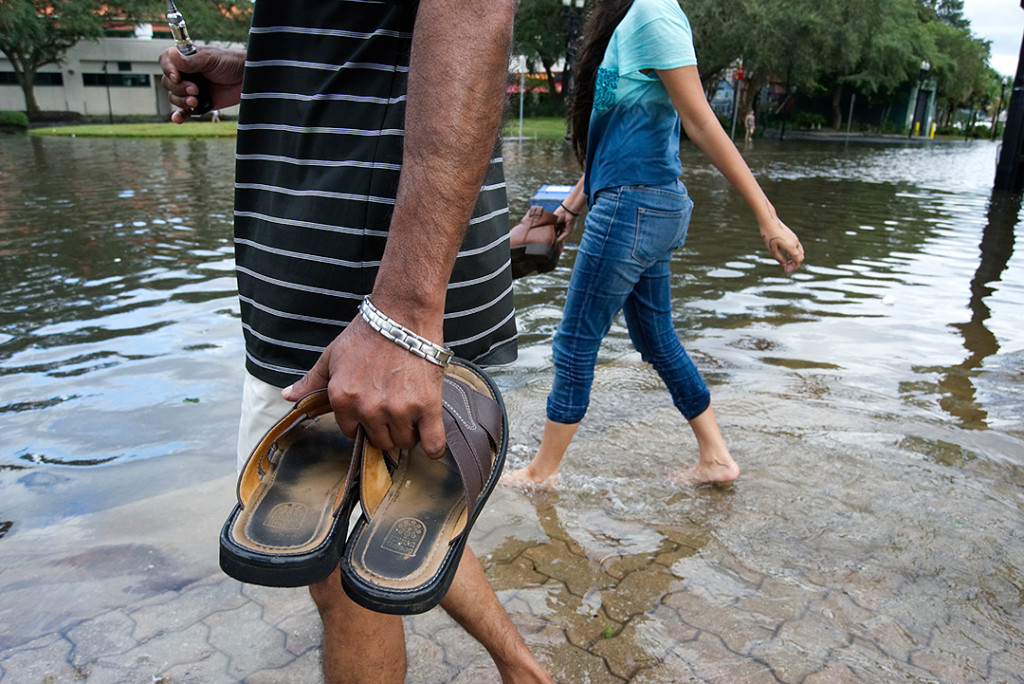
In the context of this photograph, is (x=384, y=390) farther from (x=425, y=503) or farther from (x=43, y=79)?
(x=43, y=79)

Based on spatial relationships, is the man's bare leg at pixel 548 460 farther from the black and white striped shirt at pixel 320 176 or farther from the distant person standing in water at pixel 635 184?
the black and white striped shirt at pixel 320 176

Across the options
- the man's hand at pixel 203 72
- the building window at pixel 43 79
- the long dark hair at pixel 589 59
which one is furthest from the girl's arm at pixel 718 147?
the building window at pixel 43 79

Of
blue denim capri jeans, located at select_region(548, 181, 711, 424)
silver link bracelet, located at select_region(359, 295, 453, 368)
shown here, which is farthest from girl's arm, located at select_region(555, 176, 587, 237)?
silver link bracelet, located at select_region(359, 295, 453, 368)

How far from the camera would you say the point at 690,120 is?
272 centimetres

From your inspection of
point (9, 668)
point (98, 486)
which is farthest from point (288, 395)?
point (98, 486)

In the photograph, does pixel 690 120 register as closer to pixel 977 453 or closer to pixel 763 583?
pixel 763 583

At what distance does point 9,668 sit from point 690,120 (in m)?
2.72

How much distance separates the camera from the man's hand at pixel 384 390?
1151 millimetres

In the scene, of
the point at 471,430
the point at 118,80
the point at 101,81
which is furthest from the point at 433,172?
the point at 101,81

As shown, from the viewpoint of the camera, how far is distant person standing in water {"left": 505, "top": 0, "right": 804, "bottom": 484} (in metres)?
2.67

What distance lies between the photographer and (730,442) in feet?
12.3

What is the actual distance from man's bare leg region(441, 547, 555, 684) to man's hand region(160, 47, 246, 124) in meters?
1.27

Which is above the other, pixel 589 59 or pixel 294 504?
pixel 589 59

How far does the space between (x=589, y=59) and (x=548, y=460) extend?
1.62 m
